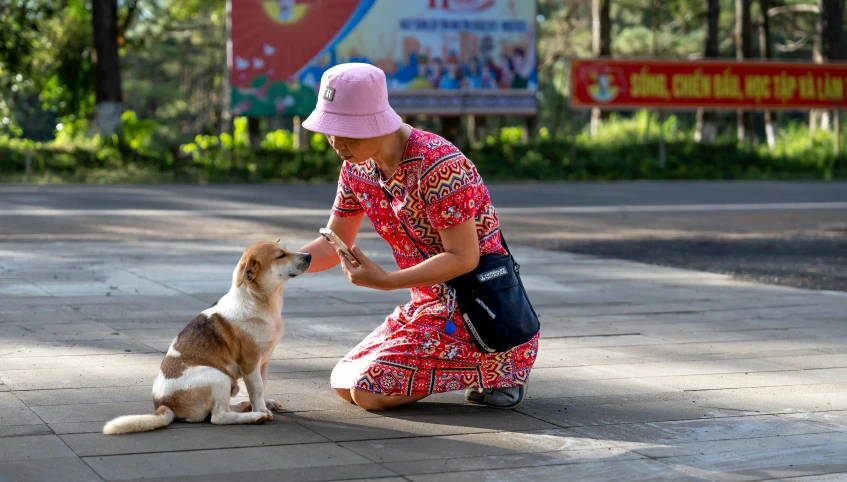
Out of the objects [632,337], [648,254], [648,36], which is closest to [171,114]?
[648,36]

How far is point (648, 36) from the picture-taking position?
1842 inches

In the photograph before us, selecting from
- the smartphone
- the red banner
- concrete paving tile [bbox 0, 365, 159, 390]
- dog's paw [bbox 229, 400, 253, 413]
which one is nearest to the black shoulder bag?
the smartphone

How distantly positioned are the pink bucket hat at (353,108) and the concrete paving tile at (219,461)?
1338 millimetres

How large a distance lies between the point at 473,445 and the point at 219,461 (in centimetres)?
107

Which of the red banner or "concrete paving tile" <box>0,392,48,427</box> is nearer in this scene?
"concrete paving tile" <box>0,392,48,427</box>

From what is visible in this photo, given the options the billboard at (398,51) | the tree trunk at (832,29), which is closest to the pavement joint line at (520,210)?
the billboard at (398,51)

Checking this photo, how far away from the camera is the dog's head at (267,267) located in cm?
470

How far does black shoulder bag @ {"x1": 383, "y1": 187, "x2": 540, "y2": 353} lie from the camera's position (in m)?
4.98

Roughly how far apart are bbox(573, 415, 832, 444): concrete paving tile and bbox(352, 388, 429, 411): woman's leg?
0.83 m

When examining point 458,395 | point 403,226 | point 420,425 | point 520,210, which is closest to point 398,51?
point 520,210

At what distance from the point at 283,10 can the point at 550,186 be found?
7.93m

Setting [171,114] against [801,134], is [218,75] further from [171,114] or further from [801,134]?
[801,134]

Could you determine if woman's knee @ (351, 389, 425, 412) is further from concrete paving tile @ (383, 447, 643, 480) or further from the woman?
concrete paving tile @ (383, 447, 643, 480)

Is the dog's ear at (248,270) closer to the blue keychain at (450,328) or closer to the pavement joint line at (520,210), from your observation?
the blue keychain at (450,328)
